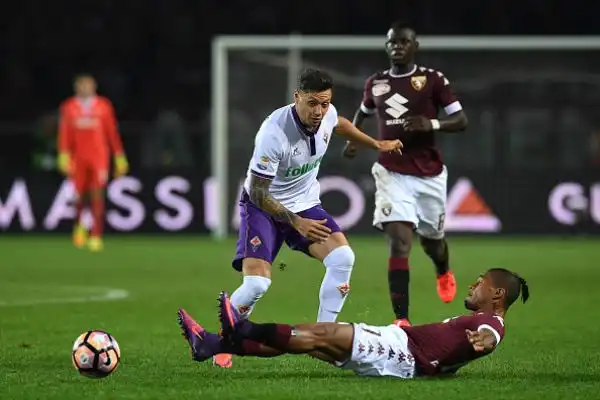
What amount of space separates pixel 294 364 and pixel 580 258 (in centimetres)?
923

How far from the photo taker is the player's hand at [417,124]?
357 inches

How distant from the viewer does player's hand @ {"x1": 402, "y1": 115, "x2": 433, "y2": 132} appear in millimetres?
9062

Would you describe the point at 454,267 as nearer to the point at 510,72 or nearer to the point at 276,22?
the point at 510,72

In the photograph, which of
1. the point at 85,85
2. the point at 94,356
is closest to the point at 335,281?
the point at 94,356

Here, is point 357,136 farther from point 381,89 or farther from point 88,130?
point 88,130

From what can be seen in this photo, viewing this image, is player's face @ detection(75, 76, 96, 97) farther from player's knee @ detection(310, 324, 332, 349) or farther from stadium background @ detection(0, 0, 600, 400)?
player's knee @ detection(310, 324, 332, 349)

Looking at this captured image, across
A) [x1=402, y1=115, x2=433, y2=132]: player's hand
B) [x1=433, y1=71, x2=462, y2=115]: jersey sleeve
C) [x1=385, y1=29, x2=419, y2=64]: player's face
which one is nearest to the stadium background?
[x1=402, y1=115, x2=433, y2=132]: player's hand

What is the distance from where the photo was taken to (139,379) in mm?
6770

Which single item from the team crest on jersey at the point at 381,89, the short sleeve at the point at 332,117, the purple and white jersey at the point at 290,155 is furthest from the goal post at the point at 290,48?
the purple and white jersey at the point at 290,155

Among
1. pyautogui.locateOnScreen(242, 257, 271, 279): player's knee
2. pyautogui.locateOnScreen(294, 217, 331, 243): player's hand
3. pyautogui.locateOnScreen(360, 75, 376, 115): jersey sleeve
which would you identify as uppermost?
pyautogui.locateOnScreen(360, 75, 376, 115): jersey sleeve

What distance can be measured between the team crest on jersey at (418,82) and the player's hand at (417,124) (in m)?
0.33

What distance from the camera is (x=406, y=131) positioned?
9430 millimetres

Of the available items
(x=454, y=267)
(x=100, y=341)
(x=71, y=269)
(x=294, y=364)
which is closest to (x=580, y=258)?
(x=454, y=267)

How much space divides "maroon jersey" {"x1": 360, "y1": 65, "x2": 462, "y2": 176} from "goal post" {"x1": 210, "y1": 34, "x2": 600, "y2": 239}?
31.3ft
